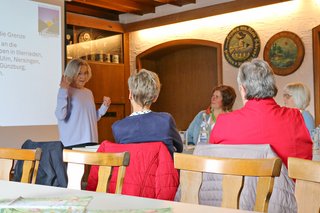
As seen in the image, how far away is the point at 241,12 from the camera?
6.41m

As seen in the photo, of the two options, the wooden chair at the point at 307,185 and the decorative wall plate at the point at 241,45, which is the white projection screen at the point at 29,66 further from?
the wooden chair at the point at 307,185

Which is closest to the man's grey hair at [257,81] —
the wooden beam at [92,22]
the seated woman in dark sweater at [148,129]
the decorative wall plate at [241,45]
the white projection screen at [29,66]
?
the seated woman in dark sweater at [148,129]

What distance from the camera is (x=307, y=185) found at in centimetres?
139

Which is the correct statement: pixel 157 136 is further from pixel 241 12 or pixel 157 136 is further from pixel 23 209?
pixel 241 12

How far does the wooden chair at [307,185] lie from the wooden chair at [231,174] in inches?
4.7

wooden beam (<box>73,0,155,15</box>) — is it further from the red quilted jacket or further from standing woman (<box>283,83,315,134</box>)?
the red quilted jacket

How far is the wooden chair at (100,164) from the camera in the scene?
1906 millimetres

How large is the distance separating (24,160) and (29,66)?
3.00 meters

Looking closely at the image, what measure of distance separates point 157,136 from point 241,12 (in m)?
4.16

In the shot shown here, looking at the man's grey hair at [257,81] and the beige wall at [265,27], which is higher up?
the beige wall at [265,27]

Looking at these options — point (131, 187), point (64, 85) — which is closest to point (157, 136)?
point (131, 187)

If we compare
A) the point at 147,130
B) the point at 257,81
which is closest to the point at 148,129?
the point at 147,130

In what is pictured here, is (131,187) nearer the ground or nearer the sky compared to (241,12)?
nearer the ground

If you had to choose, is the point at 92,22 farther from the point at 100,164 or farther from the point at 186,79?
the point at 100,164
